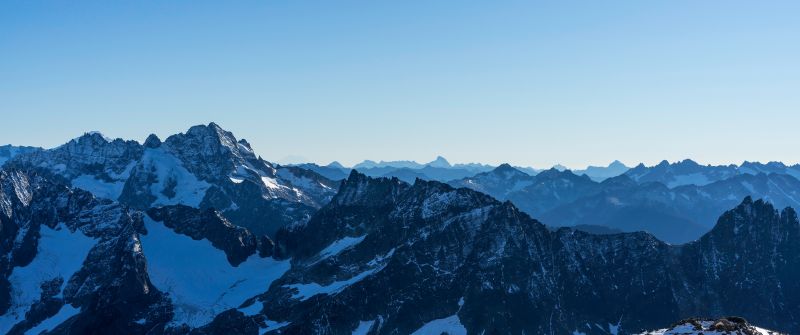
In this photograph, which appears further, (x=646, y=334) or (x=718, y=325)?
(x=646, y=334)

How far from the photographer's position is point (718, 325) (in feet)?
387

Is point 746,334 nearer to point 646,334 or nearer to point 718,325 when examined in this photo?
point 718,325

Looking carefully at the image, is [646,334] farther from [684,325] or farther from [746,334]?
[746,334]

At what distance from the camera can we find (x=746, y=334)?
380 ft

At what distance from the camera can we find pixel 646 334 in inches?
4941

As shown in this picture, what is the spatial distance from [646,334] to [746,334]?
14.3 m

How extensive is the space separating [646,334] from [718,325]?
1096 cm

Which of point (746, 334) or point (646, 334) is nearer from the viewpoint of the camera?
point (746, 334)

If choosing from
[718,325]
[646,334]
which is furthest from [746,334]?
[646,334]

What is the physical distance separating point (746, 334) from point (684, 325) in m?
9.08

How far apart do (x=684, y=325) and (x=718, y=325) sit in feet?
18.9

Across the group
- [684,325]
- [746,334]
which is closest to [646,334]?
[684,325]

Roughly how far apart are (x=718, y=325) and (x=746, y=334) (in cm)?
365
